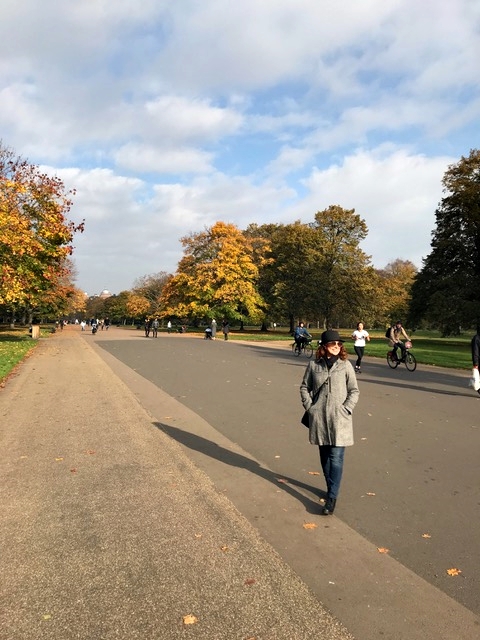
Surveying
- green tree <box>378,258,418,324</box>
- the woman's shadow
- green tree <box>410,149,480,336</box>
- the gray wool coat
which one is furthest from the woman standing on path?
green tree <box>378,258,418,324</box>

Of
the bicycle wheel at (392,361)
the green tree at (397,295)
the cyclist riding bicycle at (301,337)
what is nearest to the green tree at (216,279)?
the green tree at (397,295)

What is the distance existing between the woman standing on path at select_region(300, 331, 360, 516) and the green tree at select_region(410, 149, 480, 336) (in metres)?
32.9

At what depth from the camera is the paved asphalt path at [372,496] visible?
2992mm

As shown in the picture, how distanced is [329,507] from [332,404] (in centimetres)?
93

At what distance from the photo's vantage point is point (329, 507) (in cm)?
435

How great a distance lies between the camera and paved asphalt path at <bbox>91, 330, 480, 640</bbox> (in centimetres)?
299

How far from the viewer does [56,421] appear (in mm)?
7898

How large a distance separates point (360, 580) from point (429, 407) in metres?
6.75

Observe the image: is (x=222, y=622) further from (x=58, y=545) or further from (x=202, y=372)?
(x=202, y=372)

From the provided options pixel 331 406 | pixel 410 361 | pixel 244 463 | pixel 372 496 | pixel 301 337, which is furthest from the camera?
pixel 301 337

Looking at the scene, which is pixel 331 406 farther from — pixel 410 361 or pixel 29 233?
pixel 29 233

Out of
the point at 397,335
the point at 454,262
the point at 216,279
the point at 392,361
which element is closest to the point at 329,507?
the point at 397,335

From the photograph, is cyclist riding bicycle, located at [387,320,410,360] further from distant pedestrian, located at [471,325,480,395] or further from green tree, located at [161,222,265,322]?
green tree, located at [161,222,265,322]

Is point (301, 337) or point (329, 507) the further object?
point (301, 337)
